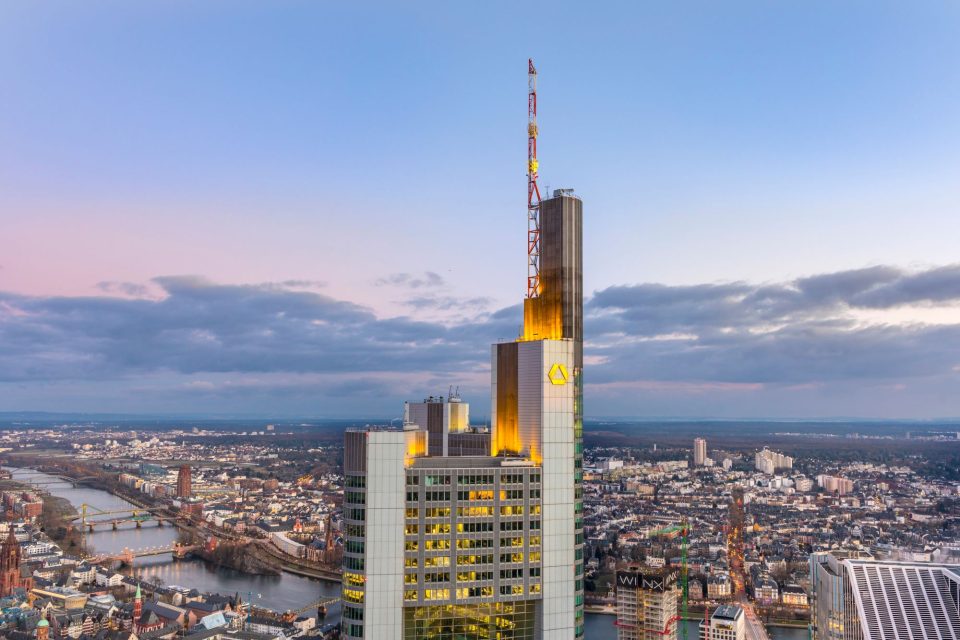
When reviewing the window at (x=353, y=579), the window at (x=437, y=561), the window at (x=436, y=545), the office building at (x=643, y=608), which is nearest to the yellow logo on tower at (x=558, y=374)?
the window at (x=436, y=545)

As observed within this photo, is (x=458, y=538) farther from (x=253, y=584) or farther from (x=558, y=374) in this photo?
(x=253, y=584)

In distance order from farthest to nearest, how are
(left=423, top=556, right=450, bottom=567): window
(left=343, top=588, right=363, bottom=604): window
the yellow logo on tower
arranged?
the yellow logo on tower
(left=423, top=556, right=450, bottom=567): window
(left=343, top=588, right=363, bottom=604): window

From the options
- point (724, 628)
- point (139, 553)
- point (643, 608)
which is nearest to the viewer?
point (724, 628)

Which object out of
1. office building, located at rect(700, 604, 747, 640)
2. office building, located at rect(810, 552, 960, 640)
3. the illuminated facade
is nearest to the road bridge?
office building, located at rect(700, 604, 747, 640)

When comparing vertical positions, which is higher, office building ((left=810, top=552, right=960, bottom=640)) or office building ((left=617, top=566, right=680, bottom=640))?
office building ((left=810, top=552, right=960, bottom=640))

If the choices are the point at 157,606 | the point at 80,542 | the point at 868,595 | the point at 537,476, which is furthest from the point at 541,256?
the point at 80,542

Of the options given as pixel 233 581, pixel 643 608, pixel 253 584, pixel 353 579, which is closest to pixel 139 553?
pixel 233 581

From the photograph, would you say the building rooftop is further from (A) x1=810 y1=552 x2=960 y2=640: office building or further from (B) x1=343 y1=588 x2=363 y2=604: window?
(B) x1=343 y1=588 x2=363 y2=604: window
